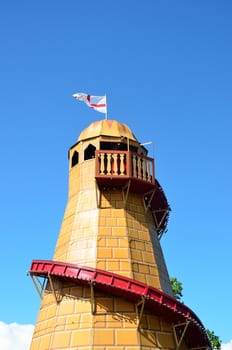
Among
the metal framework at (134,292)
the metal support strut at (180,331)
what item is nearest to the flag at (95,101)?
the metal framework at (134,292)

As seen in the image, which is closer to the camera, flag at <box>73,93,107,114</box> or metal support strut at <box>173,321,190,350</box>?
metal support strut at <box>173,321,190,350</box>

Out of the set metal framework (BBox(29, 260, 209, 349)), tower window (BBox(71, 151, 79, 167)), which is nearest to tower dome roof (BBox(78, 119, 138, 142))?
tower window (BBox(71, 151, 79, 167))

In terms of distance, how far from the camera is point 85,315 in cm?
1927

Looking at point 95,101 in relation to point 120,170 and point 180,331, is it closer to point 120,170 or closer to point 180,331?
point 120,170

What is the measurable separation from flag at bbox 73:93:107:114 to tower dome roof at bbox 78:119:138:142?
45.7 inches

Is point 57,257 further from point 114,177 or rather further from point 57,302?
point 114,177

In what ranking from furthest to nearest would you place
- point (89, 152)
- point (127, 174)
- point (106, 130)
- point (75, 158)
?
point (75, 158)
point (89, 152)
point (106, 130)
point (127, 174)

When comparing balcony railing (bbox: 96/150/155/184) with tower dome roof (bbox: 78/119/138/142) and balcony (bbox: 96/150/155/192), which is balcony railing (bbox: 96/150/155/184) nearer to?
balcony (bbox: 96/150/155/192)

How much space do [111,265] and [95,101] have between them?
1179 cm

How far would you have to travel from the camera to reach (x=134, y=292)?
18719 mm

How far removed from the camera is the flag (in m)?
27.5

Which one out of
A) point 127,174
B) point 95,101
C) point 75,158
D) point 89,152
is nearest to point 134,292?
point 127,174

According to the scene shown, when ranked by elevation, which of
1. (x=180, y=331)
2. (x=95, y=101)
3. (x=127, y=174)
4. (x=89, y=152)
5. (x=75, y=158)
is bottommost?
(x=180, y=331)

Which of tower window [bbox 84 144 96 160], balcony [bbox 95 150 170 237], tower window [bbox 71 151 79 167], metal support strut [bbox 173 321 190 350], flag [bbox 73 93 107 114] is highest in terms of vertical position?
flag [bbox 73 93 107 114]
